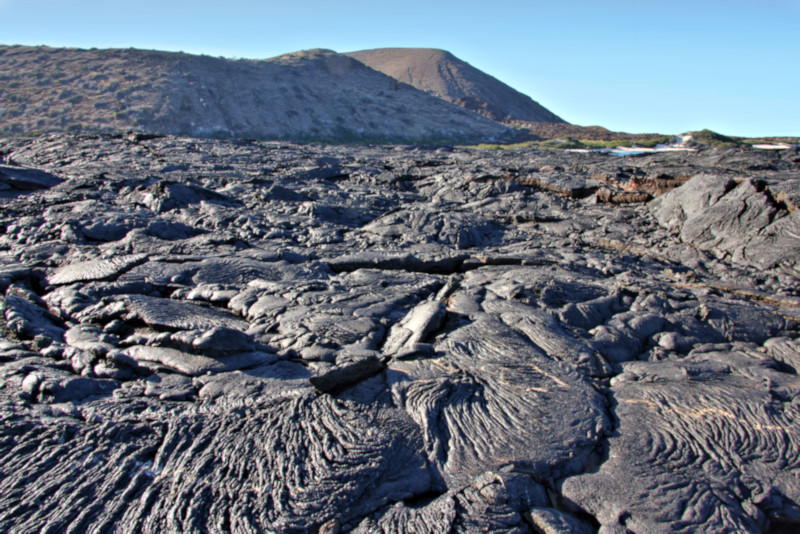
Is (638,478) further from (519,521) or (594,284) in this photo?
(594,284)

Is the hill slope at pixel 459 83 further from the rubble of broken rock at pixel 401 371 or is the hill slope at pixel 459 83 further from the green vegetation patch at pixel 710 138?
the rubble of broken rock at pixel 401 371

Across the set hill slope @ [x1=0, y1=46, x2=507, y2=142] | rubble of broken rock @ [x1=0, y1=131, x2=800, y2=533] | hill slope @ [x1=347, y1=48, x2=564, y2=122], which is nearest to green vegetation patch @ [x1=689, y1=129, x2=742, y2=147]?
hill slope @ [x1=0, y1=46, x2=507, y2=142]

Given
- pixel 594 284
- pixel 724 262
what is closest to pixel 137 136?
pixel 594 284

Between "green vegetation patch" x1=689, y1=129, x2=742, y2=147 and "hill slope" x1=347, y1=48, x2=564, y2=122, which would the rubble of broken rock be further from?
"hill slope" x1=347, y1=48, x2=564, y2=122

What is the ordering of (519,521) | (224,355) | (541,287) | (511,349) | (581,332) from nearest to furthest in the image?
(519,521), (224,355), (511,349), (581,332), (541,287)

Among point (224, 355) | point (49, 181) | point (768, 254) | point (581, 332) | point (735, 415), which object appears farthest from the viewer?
point (49, 181)

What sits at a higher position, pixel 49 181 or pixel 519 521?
pixel 49 181
